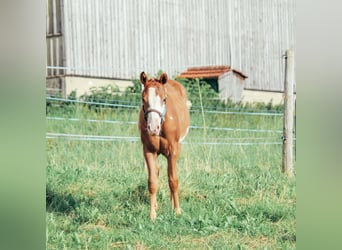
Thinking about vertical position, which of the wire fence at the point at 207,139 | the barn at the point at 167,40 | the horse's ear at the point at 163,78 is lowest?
the wire fence at the point at 207,139

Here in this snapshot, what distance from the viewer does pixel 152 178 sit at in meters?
5.14

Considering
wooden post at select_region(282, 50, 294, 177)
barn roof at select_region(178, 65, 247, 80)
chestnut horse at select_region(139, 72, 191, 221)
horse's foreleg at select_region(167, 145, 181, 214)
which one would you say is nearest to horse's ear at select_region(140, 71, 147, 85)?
chestnut horse at select_region(139, 72, 191, 221)

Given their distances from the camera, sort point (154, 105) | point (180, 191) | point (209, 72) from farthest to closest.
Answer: point (209, 72) → point (180, 191) → point (154, 105)

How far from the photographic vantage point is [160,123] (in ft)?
16.6

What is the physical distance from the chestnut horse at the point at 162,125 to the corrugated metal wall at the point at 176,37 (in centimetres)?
13

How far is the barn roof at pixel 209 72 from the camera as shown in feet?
17.1

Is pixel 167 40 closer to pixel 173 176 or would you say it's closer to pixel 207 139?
pixel 207 139

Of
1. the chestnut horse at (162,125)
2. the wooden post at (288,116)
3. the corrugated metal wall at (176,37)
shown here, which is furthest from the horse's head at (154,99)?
the wooden post at (288,116)

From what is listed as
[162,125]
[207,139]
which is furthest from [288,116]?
[162,125]

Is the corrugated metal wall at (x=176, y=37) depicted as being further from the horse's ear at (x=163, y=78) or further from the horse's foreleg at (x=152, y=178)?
the horse's foreleg at (x=152, y=178)

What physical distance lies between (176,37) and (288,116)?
0.87 metres

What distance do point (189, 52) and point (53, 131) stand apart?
100cm
